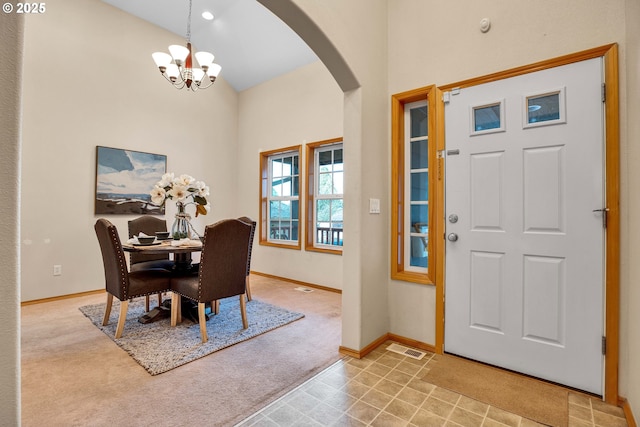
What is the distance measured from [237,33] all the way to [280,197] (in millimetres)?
2579

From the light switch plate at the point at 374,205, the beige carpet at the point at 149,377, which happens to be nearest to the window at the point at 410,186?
the light switch plate at the point at 374,205

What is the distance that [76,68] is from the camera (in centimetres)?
385

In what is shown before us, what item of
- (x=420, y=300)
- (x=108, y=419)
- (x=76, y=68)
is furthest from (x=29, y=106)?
(x=420, y=300)

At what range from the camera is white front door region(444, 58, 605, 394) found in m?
1.84

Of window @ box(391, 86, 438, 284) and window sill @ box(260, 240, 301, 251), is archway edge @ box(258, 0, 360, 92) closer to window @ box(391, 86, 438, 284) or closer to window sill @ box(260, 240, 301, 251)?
window @ box(391, 86, 438, 284)

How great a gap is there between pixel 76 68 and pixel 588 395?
5.94m

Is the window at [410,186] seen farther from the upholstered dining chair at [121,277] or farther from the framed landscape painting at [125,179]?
the framed landscape painting at [125,179]

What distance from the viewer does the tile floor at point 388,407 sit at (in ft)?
5.21

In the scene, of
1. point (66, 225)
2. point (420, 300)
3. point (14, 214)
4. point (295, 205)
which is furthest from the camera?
point (295, 205)

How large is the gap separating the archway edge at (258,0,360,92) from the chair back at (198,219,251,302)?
1.47 metres

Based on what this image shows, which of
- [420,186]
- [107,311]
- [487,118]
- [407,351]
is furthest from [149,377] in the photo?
[487,118]

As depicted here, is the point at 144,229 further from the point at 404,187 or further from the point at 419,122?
the point at 419,122

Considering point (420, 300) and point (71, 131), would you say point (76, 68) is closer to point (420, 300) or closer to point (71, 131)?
point (71, 131)

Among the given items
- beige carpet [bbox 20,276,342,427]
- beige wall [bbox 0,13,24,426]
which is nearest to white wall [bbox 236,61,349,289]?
beige carpet [bbox 20,276,342,427]
